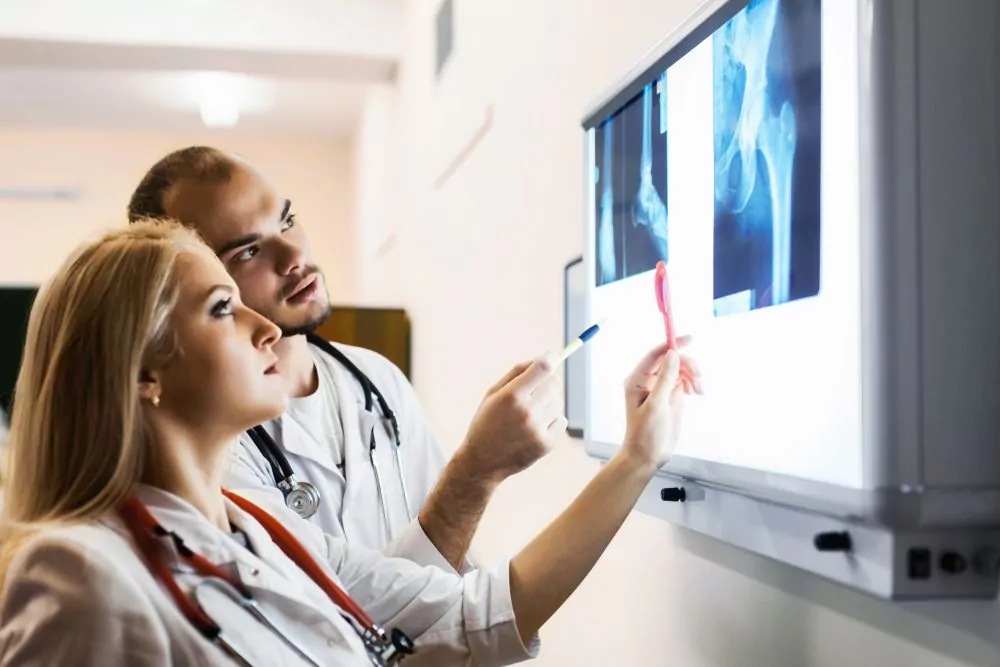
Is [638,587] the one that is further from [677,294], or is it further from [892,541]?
[892,541]

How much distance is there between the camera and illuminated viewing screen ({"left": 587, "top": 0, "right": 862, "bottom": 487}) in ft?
2.76

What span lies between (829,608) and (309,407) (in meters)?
0.93

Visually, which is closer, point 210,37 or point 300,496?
point 300,496

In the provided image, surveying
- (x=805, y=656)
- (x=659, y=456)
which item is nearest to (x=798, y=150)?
(x=659, y=456)

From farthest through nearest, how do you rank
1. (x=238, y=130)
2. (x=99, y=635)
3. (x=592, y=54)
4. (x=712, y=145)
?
1. (x=238, y=130)
2. (x=592, y=54)
3. (x=712, y=145)
4. (x=99, y=635)

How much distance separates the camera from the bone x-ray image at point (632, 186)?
1.23 meters

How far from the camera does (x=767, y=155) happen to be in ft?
3.22

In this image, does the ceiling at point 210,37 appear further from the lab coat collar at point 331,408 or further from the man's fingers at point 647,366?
the man's fingers at point 647,366

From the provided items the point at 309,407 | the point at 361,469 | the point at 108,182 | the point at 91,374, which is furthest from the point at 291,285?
the point at 108,182

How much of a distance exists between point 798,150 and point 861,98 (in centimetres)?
13

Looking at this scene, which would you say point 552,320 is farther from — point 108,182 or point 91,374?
point 108,182

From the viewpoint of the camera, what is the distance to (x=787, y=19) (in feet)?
3.08

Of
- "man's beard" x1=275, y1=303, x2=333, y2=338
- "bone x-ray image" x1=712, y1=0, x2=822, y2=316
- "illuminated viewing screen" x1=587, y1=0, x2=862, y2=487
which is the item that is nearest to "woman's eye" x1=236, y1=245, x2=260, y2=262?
"man's beard" x1=275, y1=303, x2=333, y2=338

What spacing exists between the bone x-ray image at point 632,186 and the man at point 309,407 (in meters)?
0.37
